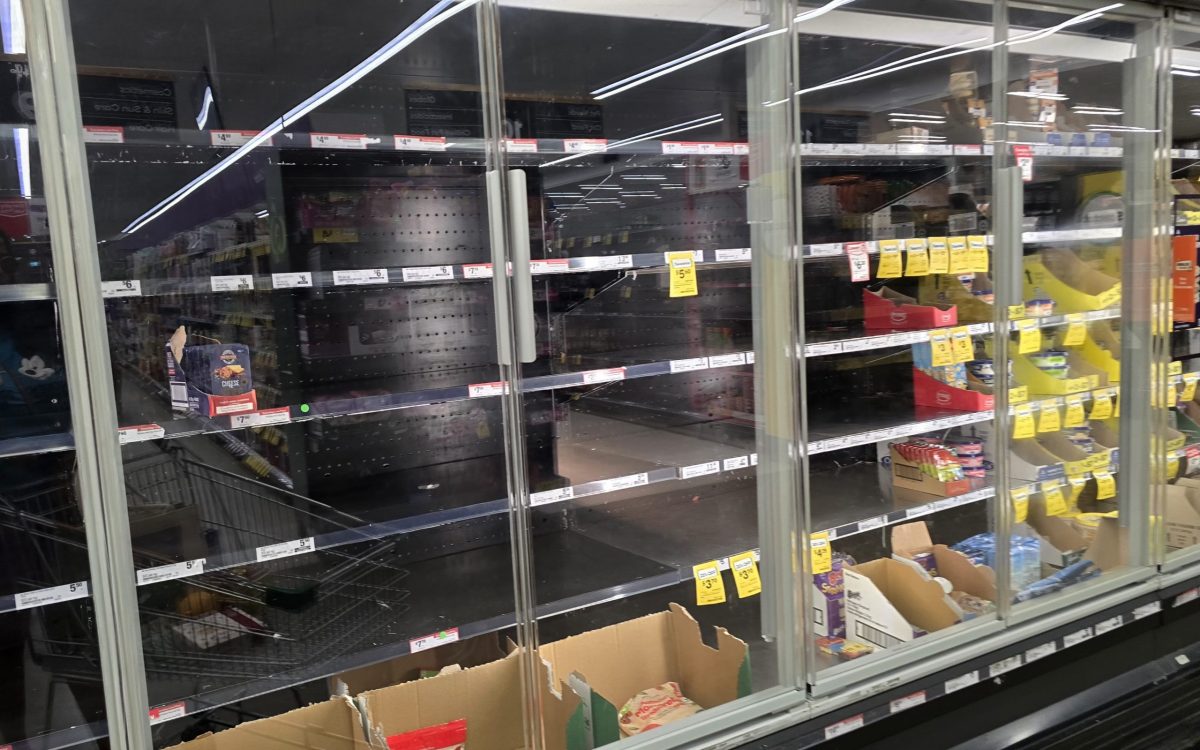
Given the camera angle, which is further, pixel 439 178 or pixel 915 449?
pixel 915 449

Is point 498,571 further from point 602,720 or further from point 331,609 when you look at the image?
point 602,720

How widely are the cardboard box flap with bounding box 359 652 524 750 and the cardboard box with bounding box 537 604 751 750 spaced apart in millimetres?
134

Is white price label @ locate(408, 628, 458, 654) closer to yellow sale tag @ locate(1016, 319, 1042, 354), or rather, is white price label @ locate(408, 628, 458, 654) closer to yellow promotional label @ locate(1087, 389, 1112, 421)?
yellow sale tag @ locate(1016, 319, 1042, 354)

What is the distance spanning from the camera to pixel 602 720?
1.99 m

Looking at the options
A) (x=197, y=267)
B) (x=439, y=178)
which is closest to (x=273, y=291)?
(x=197, y=267)

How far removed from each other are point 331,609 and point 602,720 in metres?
0.98

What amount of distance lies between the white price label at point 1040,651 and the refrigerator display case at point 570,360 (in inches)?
0.5

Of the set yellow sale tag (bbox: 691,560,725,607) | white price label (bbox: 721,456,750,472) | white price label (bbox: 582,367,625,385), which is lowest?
yellow sale tag (bbox: 691,560,725,607)

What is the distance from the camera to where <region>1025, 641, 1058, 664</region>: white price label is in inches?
99.1

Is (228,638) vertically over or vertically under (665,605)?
over

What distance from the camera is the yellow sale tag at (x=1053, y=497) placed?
2943mm

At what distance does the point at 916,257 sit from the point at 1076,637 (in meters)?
1.27

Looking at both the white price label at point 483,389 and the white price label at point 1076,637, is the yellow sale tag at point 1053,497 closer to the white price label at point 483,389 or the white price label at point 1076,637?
the white price label at point 1076,637

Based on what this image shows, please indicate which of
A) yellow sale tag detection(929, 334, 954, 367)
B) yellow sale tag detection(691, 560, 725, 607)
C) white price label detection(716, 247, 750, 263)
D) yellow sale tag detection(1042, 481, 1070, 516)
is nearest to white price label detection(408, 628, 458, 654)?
yellow sale tag detection(691, 560, 725, 607)
